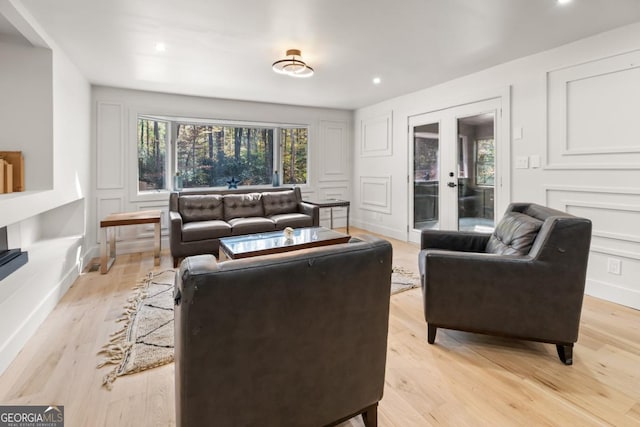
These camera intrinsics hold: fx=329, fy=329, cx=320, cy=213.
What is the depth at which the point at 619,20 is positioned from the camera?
2.59 metres

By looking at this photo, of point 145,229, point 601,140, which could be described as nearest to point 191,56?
point 145,229

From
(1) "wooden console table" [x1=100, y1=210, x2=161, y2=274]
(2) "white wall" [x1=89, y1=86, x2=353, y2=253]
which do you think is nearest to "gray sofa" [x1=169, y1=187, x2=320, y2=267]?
(1) "wooden console table" [x1=100, y1=210, x2=161, y2=274]

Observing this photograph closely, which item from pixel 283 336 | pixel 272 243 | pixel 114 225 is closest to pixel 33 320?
pixel 114 225

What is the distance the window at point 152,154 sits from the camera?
4754 mm

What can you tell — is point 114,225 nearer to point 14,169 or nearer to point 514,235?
point 14,169

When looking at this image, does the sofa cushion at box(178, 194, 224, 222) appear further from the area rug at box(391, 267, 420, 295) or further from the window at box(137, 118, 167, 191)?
the area rug at box(391, 267, 420, 295)

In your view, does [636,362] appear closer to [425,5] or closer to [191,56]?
[425,5]

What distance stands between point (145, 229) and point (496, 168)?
15.2ft

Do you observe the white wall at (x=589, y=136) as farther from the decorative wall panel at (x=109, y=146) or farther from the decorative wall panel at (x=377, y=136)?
the decorative wall panel at (x=109, y=146)

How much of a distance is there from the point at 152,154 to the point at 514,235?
4752 mm

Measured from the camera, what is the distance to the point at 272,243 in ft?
10.2

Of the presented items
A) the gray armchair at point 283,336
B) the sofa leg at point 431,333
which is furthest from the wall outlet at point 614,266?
the gray armchair at point 283,336

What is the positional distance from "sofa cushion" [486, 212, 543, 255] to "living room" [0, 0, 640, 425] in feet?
2.24

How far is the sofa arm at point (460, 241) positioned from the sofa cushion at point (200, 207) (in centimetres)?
298
